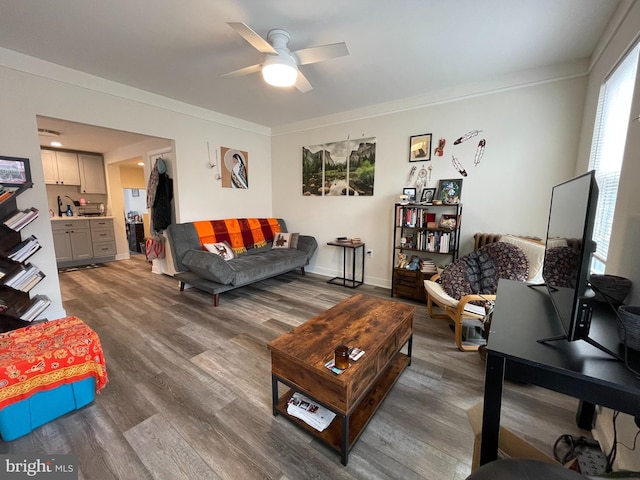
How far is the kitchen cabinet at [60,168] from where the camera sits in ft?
16.5

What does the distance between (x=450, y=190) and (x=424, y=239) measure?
0.70 meters

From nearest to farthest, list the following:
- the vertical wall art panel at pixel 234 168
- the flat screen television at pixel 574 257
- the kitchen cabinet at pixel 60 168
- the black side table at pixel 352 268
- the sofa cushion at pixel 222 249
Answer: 1. the flat screen television at pixel 574 257
2. the sofa cushion at pixel 222 249
3. the black side table at pixel 352 268
4. the vertical wall art panel at pixel 234 168
5. the kitchen cabinet at pixel 60 168

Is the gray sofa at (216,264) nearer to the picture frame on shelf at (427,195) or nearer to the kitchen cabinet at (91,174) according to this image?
the picture frame on shelf at (427,195)

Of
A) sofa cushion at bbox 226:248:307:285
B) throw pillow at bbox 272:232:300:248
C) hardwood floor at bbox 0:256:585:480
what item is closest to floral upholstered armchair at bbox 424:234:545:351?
hardwood floor at bbox 0:256:585:480

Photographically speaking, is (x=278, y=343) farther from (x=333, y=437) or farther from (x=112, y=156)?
(x=112, y=156)

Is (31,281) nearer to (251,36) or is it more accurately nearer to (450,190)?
(251,36)

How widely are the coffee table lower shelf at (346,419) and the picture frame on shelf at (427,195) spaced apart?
2324 millimetres

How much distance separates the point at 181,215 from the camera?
152 inches

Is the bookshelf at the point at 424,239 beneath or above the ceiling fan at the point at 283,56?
beneath

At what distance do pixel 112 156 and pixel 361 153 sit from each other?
17.2 feet

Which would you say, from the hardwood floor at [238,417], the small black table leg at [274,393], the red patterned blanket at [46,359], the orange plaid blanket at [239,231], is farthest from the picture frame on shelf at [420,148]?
the red patterned blanket at [46,359]

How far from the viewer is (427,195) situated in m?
3.42

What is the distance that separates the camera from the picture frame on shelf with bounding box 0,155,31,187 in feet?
7.79

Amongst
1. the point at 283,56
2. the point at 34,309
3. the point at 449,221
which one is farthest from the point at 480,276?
the point at 34,309
